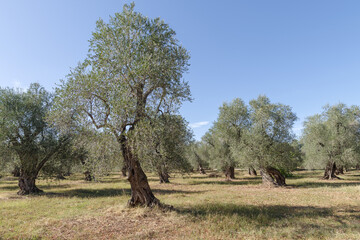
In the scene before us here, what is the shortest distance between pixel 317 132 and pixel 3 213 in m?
49.4

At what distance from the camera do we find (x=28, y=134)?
80.0 feet

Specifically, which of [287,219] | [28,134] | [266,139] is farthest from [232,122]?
[28,134]

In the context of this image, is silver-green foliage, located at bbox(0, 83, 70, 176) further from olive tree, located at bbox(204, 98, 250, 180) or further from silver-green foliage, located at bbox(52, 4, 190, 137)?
olive tree, located at bbox(204, 98, 250, 180)

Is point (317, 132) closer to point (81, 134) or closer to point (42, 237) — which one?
point (81, 134)

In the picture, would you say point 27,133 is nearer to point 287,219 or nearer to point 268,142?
point 287,219

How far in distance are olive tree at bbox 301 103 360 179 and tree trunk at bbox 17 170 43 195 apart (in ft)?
163

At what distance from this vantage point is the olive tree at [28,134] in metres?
22.8

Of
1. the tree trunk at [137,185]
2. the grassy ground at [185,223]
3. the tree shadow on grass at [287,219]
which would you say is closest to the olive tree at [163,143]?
the tree trunk at [137,185]

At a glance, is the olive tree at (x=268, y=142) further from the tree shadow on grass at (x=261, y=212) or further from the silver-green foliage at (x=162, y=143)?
the silver-green foliage at (x=162, y=143)

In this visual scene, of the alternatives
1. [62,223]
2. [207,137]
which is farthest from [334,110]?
[62,223]

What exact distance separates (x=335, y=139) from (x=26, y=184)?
172 feet

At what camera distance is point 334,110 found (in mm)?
40875

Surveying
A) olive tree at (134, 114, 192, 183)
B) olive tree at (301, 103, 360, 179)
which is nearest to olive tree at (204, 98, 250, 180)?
olive tree at (301, 103, 360, 179)

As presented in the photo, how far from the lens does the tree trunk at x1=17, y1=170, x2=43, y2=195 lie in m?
25.1
